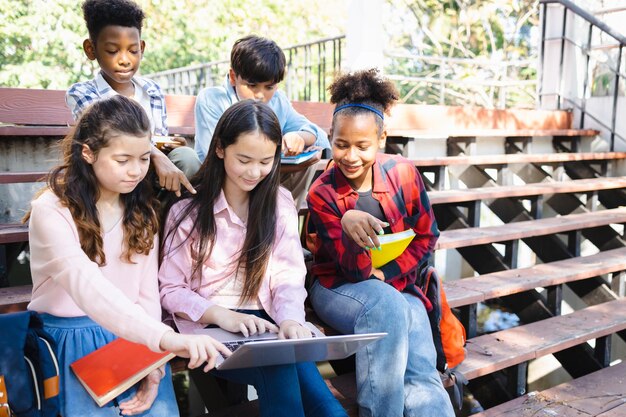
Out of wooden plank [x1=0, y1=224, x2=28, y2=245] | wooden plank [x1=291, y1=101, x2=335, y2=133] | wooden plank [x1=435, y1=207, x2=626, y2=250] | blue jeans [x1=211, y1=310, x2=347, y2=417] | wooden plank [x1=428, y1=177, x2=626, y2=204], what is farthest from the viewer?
wooden plank [x1=291, y1=101, x2=335, y2=133]

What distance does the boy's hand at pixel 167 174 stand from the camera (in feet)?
6.12

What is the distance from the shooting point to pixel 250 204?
200 centimetres

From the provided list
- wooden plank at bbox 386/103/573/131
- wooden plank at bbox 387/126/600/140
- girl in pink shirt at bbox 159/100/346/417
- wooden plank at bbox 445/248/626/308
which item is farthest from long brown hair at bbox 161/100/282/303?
wooden plank at bbox 386/103/573/131

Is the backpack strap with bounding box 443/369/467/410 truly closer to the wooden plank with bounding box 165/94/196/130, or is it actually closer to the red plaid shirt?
the red plaid shirt

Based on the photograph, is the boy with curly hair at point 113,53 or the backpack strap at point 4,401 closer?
the backpack strap at point 4,401

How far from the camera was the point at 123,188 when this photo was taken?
5.49 feet

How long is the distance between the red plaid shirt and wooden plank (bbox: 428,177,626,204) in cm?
115

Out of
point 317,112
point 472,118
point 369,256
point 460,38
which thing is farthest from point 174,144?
point 460,38

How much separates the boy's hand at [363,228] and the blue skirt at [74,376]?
74cm

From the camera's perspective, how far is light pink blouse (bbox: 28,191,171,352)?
1.44 meters

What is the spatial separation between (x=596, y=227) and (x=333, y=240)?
2.88 meters

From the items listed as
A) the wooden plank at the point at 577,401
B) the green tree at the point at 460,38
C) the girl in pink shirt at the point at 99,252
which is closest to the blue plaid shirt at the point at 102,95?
the girl in pink shirt at the point at 99,252

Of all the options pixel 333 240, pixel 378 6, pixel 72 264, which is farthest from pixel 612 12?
pixel 72 264

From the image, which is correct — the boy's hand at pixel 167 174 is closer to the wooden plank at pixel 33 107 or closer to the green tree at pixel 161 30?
the wooden plank at pixel 33 107
